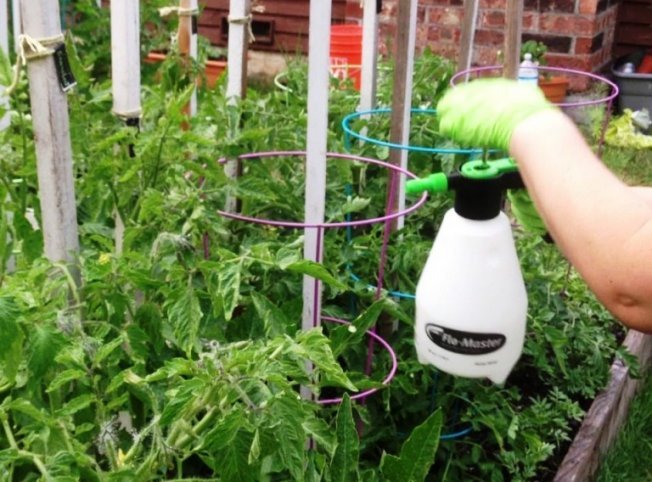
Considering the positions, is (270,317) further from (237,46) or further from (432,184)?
(237,46)

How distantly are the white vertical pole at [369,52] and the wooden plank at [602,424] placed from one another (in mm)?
1056

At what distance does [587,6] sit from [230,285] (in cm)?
469

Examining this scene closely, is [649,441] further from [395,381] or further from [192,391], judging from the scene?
[192,391]

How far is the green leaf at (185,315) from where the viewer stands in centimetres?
148

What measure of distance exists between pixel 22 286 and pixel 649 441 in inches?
83.5

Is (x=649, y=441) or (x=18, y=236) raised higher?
(x=18, y=236)

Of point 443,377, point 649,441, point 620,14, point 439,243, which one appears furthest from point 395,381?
point 620,14

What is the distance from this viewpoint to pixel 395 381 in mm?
2061

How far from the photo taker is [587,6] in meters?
5.58

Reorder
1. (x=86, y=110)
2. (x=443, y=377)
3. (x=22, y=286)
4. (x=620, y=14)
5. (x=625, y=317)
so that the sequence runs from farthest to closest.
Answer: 1. (x=620, y=14)
2. (x=443, y=377)
3. (x=86, y=110)
4. (x=22, y=286)
5. (x=625, y=317)

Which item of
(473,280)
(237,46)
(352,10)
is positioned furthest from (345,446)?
(352,10)

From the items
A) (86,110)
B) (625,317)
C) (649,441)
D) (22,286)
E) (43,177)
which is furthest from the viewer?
(649,441)

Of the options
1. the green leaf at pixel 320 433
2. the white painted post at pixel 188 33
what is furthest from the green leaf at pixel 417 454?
the white painted post at pixel 188 33

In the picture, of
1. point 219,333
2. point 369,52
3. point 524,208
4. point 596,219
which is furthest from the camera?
point 369,52
